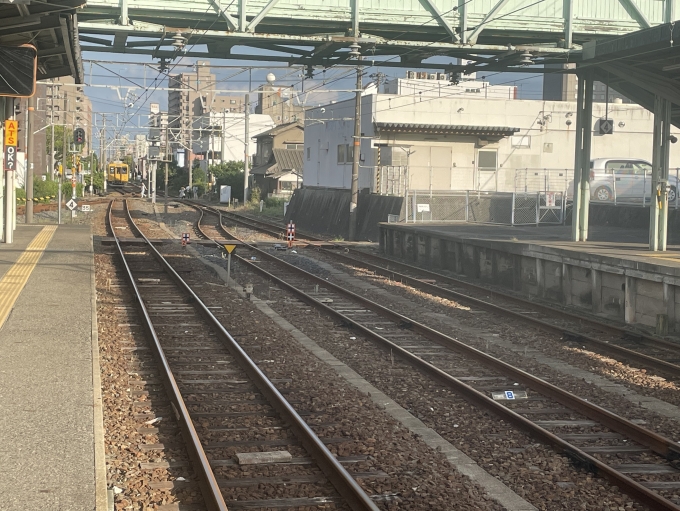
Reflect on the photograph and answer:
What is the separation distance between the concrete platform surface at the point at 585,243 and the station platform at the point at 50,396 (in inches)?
351

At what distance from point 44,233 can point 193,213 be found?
22162 millimetres

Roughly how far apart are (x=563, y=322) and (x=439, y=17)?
6405mm

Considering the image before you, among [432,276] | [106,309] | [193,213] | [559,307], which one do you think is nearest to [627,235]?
[432,276]

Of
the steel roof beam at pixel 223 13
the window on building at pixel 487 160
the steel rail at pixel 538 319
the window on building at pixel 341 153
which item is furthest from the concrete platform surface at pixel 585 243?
the window on building at pixel 341 153

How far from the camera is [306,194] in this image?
4459 centimetres

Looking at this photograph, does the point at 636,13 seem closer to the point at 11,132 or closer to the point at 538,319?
the point at 538,319

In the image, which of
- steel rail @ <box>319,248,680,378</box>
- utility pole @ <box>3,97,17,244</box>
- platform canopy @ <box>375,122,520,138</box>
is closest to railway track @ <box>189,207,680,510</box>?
steel rail @ <box>319,248,680,378</box>

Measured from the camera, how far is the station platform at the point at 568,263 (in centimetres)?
1466

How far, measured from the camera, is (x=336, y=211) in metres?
38.2

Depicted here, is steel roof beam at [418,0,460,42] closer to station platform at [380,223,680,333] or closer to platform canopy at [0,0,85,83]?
station platform at [380,223,680,333]

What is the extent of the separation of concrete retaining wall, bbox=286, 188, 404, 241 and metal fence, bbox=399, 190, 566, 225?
3.11 feet

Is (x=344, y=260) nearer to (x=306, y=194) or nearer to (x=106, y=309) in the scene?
(x=106, y=309)

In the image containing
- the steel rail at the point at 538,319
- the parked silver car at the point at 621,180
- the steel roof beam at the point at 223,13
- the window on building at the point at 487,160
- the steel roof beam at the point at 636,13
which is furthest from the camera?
the window on building at the point at 487,160

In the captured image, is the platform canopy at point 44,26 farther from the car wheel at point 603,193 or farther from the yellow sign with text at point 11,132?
the car wheel at point 603,193
